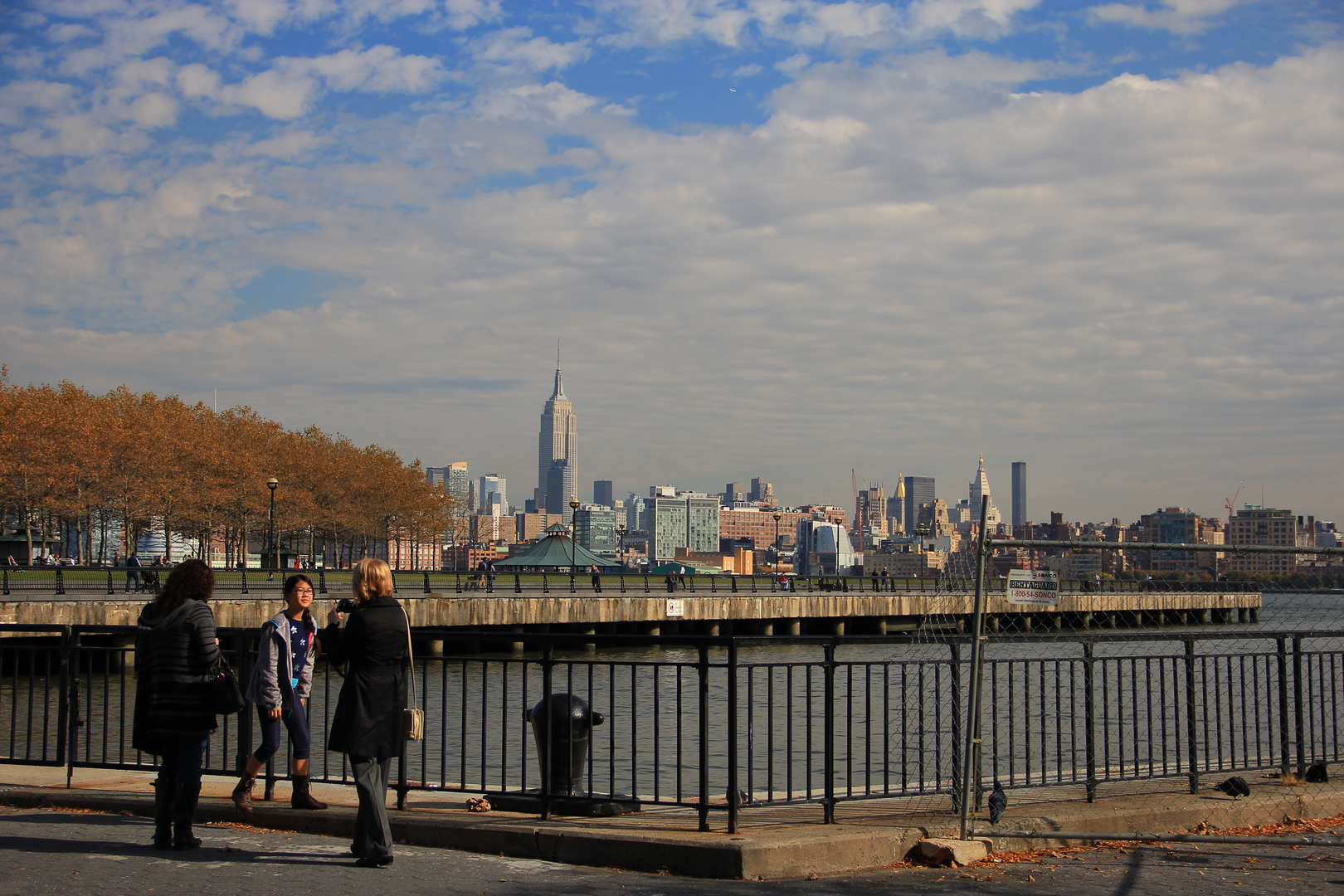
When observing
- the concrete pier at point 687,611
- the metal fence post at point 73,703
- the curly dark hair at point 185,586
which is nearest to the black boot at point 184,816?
the curly dark hair at point 185,586

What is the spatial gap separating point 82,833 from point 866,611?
49.5m

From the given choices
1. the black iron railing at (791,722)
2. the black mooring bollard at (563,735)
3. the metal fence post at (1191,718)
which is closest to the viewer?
the black iron railing at (791,722)

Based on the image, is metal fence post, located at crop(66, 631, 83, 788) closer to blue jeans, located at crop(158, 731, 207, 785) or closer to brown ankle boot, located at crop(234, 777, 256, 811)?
brown ankle boot, located at crop(234, 777, 256, 811)

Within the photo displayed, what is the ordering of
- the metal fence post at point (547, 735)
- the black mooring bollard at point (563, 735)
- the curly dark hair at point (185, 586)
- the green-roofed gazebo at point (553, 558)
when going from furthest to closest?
the green-roofed gazebo at point (553, 558) < the black mooring bollard at point (563, 735) < the metal fence post at point (547, 735) < the curly dark hair at point (185, 586)

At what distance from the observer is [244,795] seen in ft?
27.4

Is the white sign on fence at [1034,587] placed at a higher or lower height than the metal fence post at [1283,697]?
higher

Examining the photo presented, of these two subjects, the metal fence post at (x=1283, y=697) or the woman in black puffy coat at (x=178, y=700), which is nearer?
the woman in black puffy coat at (x=178, y=700)

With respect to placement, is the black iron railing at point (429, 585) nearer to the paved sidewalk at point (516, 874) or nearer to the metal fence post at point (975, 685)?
the metal fence post at point (975, 685)

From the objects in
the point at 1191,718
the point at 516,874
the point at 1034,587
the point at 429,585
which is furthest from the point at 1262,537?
the point at 429,585

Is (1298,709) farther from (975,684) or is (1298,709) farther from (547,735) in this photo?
(547,735)

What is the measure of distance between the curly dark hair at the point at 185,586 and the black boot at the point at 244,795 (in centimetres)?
161

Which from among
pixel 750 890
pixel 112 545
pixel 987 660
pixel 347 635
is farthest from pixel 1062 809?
pixel 112 545

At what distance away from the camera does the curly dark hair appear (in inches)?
300

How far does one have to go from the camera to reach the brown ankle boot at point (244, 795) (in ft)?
27.3
